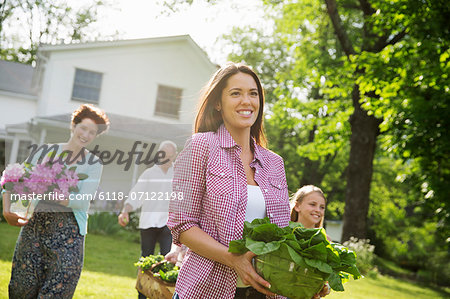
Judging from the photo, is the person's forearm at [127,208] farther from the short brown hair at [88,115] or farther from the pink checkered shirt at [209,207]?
the pink checkered shirt at [209,207]

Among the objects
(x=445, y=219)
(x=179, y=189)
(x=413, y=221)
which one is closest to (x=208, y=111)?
(x=179, y=189)

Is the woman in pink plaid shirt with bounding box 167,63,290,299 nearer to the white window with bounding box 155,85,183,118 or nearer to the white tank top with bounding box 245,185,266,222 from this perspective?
the white tank top with bounding box 245,185,266,222

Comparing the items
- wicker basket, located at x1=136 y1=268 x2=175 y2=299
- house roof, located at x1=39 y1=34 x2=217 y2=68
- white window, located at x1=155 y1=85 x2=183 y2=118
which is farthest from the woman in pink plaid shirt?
house roof, located at x1=39 y1=34 x2=217 y2=68

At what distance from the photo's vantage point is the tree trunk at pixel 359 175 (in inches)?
511

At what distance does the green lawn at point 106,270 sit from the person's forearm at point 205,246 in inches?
170

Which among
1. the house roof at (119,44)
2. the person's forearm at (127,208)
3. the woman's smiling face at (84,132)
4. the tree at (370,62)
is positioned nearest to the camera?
the woman's smiling face at (84,132)

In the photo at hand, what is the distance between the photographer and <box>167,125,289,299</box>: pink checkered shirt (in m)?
1.75

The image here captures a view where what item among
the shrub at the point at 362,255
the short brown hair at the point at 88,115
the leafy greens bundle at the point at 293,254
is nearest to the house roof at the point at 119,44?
the short brown hair at the point at 88,115

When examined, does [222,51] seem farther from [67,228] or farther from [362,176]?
[67,228]

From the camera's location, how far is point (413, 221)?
22156mm

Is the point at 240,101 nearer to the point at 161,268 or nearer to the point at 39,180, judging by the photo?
the point at 39,180

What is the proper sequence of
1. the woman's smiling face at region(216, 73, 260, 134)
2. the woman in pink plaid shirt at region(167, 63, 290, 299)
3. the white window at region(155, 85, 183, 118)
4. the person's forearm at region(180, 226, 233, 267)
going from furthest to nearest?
1. the white window at region(155, 85, 183, 118)
2. the woman's smiling face at region(216, 73, 260, 134)
3. the woman in pink plaid shirt at region(167, 63, 290, 299)
4. the person's forearm at region(180, 226, 233, 267)

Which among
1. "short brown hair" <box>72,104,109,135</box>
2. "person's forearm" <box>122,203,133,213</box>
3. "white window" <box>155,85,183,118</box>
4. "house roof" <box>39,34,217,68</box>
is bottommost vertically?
"person's forearm" <box>122,203,133,213</box>

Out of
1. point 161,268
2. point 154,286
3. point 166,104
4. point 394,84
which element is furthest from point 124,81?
point 394,84
